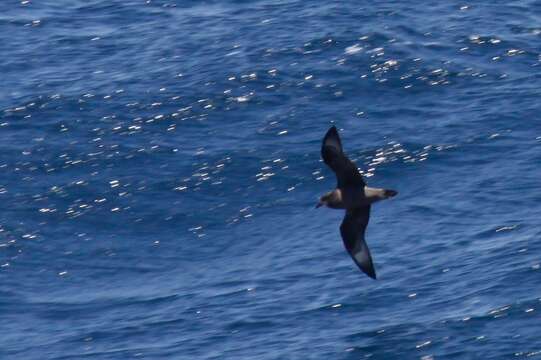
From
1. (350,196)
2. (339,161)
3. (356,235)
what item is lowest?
(356,235)

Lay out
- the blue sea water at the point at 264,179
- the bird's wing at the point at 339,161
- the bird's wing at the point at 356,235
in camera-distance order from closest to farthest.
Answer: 1. the bird's wing at the point at 339,161
2. the bird's wing at the point at 356,235
3. the blue sea water at the point at 264,179

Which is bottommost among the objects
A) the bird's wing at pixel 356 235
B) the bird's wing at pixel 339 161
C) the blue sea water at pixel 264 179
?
the blue sea water at pixel 264 179

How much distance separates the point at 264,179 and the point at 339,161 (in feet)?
60.4

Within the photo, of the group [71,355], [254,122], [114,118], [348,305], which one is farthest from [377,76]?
[71,355]

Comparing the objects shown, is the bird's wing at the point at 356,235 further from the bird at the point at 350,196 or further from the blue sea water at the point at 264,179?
the blue sea water at the point at 264,179

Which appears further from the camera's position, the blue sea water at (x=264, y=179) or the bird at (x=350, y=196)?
the blue sea water at (x=264, y=179)

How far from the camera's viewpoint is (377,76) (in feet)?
190

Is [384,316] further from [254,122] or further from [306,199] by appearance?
[254,122]

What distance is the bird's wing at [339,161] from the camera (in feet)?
113

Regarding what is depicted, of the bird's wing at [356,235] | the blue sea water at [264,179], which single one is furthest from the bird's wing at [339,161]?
the blue sea water at [264,179]

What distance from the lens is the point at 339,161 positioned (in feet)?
114

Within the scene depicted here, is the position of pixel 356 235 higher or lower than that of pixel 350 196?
lower

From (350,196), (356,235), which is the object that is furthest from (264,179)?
(350,196)

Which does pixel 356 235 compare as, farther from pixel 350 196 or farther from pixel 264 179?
pixel 264 179
